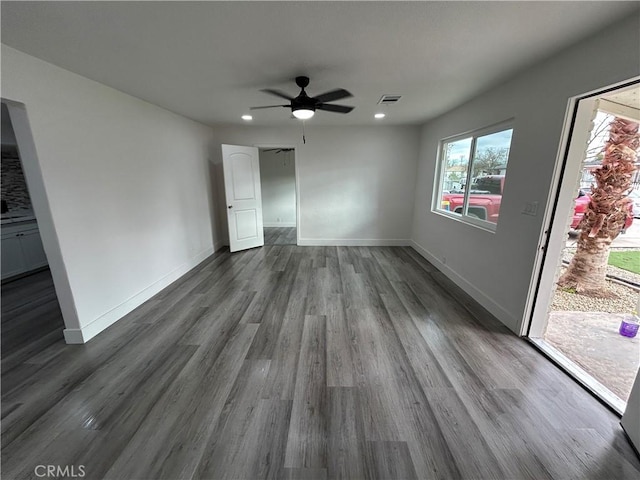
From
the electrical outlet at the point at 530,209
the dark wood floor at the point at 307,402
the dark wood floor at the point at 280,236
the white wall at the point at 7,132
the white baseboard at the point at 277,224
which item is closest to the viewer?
the dark wood floor at the point at 307,402

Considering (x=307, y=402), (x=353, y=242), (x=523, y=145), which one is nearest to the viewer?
(x=307, y=402)

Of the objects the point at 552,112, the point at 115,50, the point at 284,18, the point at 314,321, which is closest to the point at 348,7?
the point at 284,18

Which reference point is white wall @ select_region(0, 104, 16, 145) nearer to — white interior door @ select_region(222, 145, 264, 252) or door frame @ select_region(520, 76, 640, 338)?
white interior door @ select_region(222, 145, 264, 252)

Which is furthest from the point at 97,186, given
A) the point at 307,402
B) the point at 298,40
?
the point at 307,402

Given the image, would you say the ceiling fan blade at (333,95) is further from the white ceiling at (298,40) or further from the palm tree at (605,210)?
the palm tree at (605,210)

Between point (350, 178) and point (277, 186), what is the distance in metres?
3.00

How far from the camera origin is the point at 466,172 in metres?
3.55

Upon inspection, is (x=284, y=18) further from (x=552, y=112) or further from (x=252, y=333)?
(x=252, y=333)

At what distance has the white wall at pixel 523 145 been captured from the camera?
5.50ft

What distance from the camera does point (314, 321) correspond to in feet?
8.69

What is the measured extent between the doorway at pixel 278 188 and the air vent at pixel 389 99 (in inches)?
167

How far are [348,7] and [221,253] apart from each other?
4441mm

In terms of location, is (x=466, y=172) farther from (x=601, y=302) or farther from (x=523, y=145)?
(x=601, y=302)

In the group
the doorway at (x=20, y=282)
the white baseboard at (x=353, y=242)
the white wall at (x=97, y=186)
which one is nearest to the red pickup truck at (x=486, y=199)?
the white baseboard at (x=353, y=242)
